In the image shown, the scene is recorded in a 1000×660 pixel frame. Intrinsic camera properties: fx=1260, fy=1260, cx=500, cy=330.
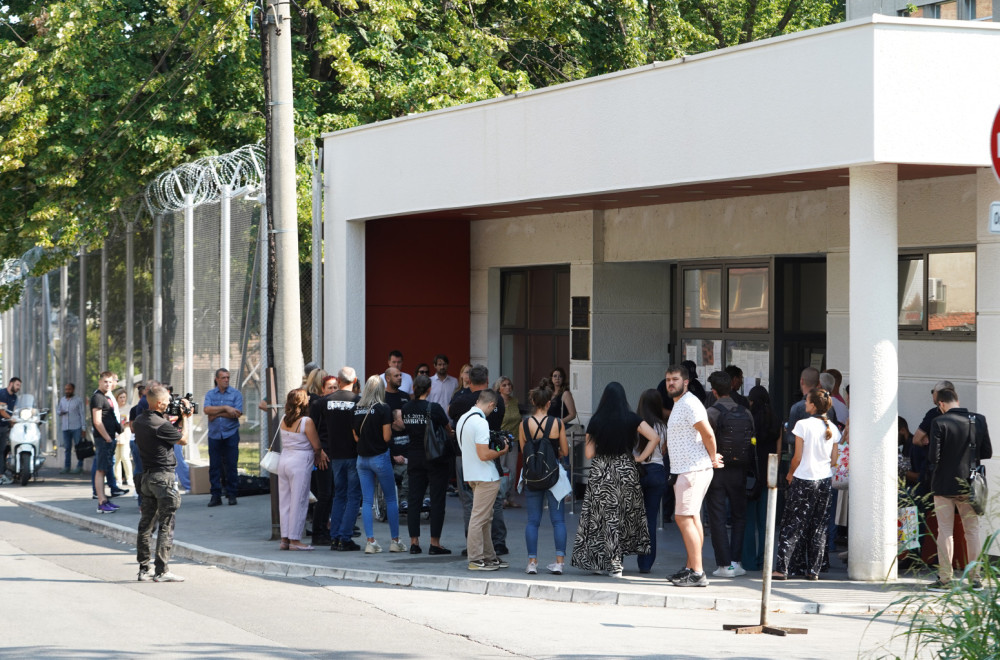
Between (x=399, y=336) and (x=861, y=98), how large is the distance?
30.2 feet

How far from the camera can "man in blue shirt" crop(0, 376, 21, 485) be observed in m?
22.0

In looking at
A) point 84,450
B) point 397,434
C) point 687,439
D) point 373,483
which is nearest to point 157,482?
point 373,483

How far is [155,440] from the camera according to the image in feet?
37.7

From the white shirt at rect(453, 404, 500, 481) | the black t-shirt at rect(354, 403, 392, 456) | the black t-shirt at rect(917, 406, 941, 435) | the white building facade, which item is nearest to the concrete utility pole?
the black t-shirt at rect(354, 403, 392, 456)

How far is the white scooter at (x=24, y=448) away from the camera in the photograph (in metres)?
21.5

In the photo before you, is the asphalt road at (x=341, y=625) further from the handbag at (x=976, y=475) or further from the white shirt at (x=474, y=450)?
the handbag at (x=976, y=475)

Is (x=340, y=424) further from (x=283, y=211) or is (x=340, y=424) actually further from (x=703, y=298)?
(x=703, y=298)

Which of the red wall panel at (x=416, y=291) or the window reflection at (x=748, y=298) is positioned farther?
the red wall panel at (x=416, y=291)

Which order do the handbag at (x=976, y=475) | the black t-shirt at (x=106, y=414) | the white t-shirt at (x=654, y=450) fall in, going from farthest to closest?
the black t-shirt at (x=106, y=414) < the white t-shirt at (x=654, y=450) < the handbag at (x=976, y=475)

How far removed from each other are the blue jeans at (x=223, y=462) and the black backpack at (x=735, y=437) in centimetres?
805

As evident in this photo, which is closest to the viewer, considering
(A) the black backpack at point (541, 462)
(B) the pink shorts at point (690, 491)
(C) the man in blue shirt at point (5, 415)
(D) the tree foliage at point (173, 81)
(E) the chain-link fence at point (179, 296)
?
(B) the pink shorts at point (690, 491)

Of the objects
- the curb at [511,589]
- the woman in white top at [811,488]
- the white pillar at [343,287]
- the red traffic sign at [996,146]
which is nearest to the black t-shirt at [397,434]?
the curb at [511,589]

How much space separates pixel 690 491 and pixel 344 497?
3940 millimetres

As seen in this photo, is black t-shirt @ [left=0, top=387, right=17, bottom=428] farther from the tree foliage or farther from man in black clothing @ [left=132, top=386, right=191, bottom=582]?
man in black clothing @ [left=132, top=386, right=191, bottom=582]
